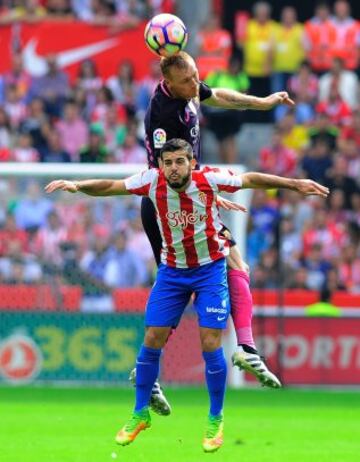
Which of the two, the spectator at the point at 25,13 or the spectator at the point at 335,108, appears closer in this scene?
the spectator at the point at 335,108

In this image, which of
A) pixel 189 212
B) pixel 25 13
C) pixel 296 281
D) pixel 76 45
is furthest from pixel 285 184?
pixel 25 13

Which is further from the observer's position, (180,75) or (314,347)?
(314,347)

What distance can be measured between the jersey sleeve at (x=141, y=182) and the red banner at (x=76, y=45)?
37.9ft

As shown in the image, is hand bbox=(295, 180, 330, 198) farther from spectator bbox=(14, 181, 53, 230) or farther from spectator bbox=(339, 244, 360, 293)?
spectator bbox=(339, 244, 360, 293)

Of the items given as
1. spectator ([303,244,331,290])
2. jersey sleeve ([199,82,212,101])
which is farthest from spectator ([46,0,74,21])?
jersey sleeve ([199,82,212,101])

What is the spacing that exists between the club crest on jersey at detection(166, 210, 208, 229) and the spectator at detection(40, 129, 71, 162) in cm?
979

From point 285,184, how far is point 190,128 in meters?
1.07

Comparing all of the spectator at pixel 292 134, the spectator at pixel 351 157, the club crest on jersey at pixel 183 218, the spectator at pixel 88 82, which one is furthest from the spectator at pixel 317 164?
the club crest on jersey at pixel 183 218

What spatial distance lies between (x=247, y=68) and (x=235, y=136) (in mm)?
1526

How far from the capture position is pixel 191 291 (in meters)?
11.1

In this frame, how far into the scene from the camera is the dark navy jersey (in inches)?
435

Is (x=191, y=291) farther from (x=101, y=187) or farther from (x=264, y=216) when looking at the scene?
(x=264, y=216)

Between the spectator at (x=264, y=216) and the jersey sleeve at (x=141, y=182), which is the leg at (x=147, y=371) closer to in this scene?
the jersey sleeve at (x=141, y=182)

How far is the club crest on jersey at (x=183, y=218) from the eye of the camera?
10.8 meters
